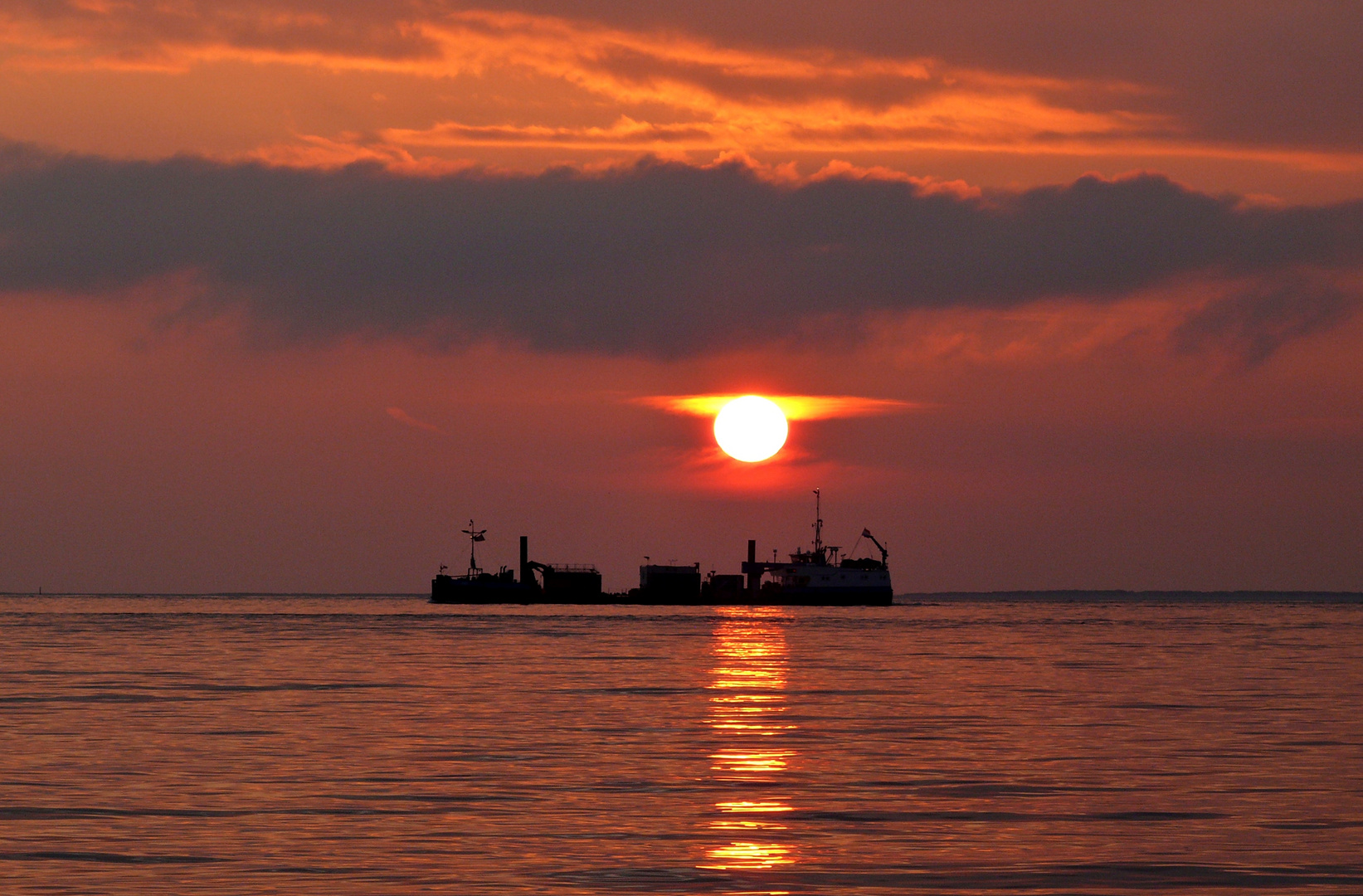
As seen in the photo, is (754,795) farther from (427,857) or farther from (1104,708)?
(1104,708)

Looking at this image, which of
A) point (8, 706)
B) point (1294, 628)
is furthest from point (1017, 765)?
point (1294, 628)

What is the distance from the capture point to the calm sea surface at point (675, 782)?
2369cm

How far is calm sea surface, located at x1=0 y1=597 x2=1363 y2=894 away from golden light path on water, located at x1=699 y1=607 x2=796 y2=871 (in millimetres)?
130

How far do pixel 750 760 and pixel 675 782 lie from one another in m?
4.47

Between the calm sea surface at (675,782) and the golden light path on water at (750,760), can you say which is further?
the golden light path on water at (750,760)

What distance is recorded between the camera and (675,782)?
3384 centimetres

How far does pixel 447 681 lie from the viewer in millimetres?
65562

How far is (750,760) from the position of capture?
125ft

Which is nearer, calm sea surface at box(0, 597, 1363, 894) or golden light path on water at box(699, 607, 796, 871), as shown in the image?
calm sea surface at box(0, 597, 1363, 894)

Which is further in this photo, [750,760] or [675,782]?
[750,760]

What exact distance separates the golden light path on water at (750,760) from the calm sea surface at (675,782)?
130 mm

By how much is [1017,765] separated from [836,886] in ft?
49.8

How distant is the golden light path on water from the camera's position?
83.5 ft

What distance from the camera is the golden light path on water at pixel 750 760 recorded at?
25.4 metres
